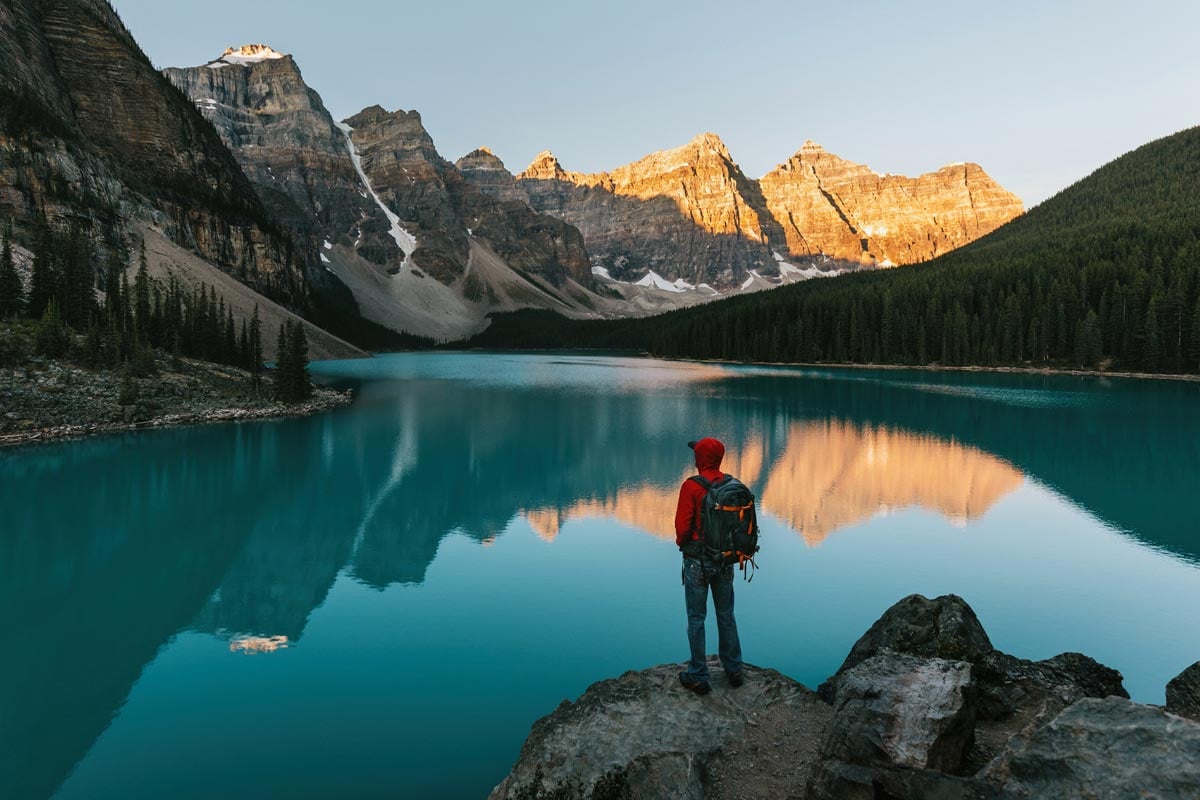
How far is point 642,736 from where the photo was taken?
23.5ft

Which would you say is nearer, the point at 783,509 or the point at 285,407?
the point at 783,509

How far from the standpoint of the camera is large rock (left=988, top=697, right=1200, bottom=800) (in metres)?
4.28

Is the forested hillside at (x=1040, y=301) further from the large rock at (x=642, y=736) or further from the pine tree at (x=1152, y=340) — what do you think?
the large rock at (x=642, y=736)

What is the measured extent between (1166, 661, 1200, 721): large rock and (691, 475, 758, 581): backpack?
4.52m

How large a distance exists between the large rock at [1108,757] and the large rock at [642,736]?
287cm

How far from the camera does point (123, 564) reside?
17.3 m

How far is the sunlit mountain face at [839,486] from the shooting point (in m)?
22.4

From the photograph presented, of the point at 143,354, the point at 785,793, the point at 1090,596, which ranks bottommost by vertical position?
the point at 1090,596

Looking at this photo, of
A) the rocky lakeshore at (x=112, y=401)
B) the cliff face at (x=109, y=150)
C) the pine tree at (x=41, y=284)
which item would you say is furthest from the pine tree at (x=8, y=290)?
the cliff face at (x=109, y=150)

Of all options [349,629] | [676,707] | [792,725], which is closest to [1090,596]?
Answer: [792,725]

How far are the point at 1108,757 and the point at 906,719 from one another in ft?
5.55

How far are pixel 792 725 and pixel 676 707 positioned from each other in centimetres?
136

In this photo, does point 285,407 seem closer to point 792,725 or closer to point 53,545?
point 53,545

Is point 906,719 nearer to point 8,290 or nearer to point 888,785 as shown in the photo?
point 888,785
